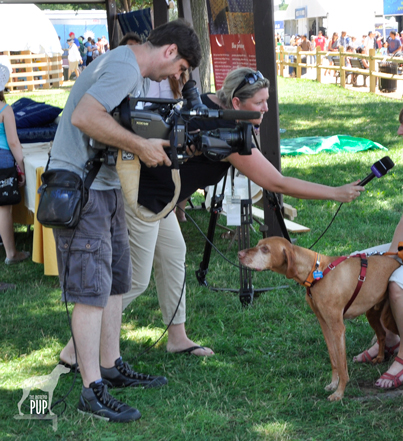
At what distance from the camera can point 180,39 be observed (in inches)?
110

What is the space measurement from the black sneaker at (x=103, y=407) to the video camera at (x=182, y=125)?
4.19 feet

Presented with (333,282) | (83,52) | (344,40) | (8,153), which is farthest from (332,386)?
(83,52)

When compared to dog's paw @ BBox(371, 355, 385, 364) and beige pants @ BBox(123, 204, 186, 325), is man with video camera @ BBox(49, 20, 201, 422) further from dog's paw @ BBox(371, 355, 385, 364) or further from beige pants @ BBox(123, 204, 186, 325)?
dog's paw @ BBox(371, 355, 385, 364)

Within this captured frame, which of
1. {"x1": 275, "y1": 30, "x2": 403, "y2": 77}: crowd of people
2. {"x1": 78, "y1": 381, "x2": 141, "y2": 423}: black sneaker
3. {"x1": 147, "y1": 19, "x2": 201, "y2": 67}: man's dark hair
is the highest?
{"x1": 275, "y1": 30, "x2": 403, "y2": 77}: crowd of people

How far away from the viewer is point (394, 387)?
3312mm

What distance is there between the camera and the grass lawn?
301cm

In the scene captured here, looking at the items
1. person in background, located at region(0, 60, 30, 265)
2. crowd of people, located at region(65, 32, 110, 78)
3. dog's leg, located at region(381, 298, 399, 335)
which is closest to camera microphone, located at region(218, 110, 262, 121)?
dog's leg, located at region(381, 298, 399, 335)

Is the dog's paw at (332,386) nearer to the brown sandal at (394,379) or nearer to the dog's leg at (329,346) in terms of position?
the dog's leg at (329,346)

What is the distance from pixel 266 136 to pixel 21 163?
2.55 metres

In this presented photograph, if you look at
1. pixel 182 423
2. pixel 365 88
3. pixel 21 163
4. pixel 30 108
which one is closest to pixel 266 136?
pixel 21 163

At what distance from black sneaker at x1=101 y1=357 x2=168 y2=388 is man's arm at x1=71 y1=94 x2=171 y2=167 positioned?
1.37 metres

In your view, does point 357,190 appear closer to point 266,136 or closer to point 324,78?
point 266,136

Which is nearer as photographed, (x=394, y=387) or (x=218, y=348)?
(x=394, y=387)

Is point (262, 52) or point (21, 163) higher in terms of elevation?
point (262, 52)
